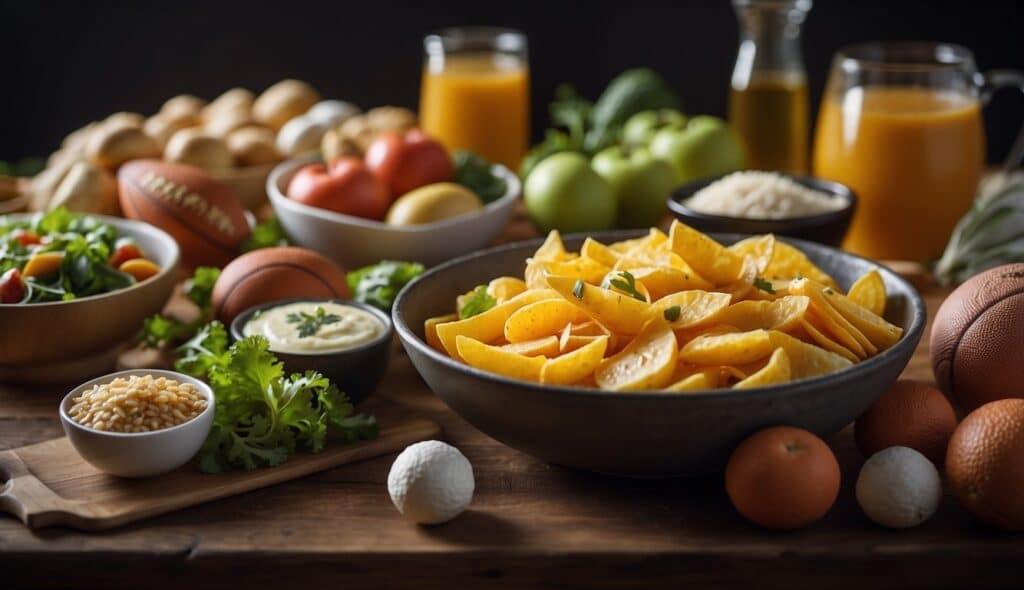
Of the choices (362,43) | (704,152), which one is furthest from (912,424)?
(362,43)

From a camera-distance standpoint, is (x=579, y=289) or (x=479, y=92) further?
(x=479, y=92)

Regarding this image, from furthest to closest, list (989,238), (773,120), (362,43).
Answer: (362,43), (773,120), (989,238)

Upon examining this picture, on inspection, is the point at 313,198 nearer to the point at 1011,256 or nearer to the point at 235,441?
the point at 235,441

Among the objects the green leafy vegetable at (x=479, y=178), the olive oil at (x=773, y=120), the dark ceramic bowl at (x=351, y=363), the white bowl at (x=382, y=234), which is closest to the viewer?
the dark ceramic bowl at (x=351, y=363)

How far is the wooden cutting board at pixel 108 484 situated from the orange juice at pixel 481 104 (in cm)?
125

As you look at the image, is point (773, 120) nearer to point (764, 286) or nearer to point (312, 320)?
point (764, 286)

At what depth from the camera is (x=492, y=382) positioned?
4.23 feet

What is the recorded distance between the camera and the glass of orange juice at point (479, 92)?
8.69ft

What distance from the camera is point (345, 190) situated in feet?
7.02

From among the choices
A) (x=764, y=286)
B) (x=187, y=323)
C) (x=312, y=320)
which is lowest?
(x=187, y=323)

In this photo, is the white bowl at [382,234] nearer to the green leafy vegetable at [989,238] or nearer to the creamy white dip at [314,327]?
the creamy white dip at [314,327]

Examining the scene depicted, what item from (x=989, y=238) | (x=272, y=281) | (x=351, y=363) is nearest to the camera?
(x=351, y=363)

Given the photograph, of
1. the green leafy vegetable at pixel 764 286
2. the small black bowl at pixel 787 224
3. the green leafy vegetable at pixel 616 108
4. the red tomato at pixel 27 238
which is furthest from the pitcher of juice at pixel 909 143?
the red tomato at pixel 27 238

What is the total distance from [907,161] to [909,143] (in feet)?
0.11
